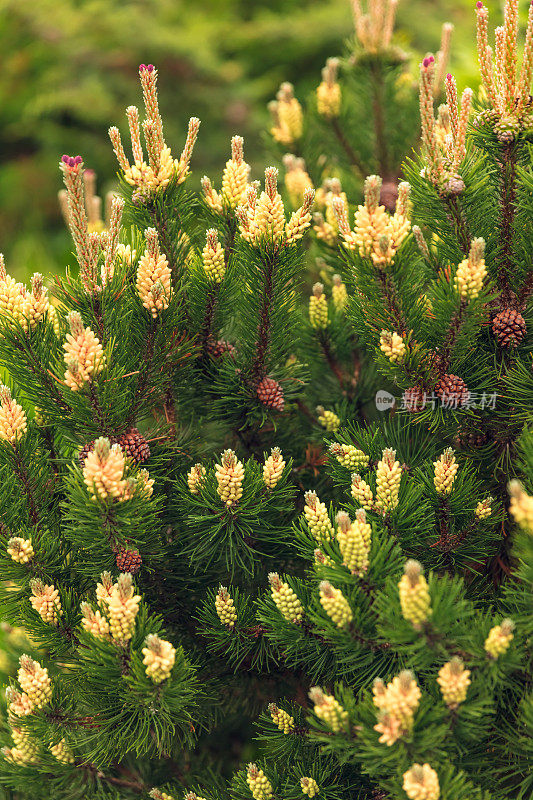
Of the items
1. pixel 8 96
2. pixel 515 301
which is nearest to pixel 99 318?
Result: pixel 515 301

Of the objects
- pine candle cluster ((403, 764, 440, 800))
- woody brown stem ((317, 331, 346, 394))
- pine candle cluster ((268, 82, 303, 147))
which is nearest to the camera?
pine candle cluster ((403, 764, 440, 800))

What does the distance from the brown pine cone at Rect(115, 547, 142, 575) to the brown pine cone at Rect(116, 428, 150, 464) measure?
3.9 inches

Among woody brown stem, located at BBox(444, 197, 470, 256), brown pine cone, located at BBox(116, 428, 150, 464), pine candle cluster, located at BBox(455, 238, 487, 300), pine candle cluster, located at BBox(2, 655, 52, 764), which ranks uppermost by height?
woody brown stem, located at BBox(444, 197, 470, 256)

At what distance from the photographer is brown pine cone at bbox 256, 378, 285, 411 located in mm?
903

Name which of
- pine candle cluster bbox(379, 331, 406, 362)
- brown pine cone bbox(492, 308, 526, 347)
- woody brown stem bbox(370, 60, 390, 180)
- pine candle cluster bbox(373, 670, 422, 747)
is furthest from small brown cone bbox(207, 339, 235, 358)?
woody brown stem bbox(370, 60, 390, 180)

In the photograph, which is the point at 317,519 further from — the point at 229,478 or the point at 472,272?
the point at 472,272

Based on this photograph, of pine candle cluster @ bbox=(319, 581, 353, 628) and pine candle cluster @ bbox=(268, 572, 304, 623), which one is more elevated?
pine candle cluster @ bbox=(319, 581, 353, 628)

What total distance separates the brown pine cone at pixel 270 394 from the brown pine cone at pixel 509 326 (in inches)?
10.6

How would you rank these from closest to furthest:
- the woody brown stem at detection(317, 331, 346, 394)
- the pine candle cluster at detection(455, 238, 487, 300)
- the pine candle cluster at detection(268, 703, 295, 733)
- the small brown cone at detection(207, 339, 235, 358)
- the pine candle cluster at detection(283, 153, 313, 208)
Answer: the pine candle cluster at detection(455, 238, 487, 300), the pine candle cluster at detection(268, 703, 295, 733), the small brown cone at detection(207, 339, 235, 358), the woody brown stem at detection(317, 331, 346, 394), the pine candle cluster at detection(283, 153, 313, 208)

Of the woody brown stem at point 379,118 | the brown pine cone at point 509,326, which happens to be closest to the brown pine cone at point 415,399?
the brown pine cone at point 509,326

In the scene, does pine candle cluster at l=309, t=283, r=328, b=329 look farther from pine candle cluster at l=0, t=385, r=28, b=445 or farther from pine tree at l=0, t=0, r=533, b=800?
pine candle cluster at l=0, t=385, r=28, b=445

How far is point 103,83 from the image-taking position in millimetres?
3570

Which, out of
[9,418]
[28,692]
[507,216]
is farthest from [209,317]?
[28,692]

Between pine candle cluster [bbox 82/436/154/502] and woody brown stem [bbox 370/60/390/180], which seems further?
woody brown stem [bbox 370/60/390/180]
